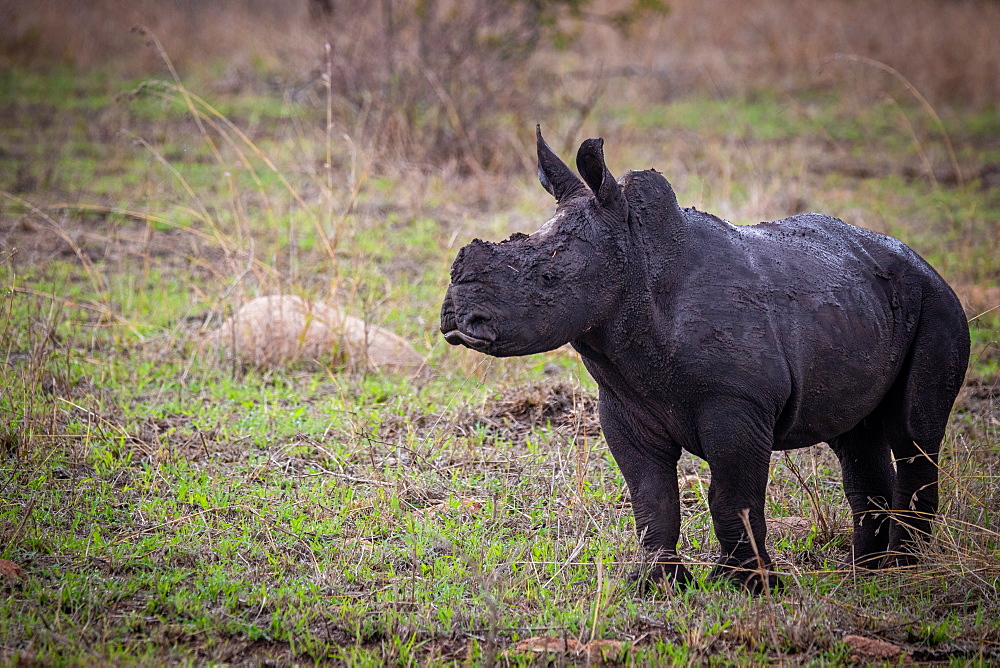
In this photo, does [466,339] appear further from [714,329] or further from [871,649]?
[871,649]

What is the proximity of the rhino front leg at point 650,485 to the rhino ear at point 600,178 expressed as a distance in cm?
77

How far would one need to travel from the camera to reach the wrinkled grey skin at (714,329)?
3158 millimetres

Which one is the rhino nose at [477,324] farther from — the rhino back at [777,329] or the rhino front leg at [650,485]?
the rhino front leg at [650,485]

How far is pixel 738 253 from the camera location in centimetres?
347

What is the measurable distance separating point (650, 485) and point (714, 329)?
2.32 feet

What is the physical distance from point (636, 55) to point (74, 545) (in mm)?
13853

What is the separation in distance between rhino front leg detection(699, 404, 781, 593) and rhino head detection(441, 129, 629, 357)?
1.80 ft

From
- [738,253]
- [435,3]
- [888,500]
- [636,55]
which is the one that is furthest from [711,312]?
[636,55]

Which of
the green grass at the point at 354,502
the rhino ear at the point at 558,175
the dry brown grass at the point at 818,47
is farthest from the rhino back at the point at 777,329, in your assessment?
the dry brown grass at the point at 818,47

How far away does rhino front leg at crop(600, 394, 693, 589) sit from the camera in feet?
11.9

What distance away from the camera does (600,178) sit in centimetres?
327

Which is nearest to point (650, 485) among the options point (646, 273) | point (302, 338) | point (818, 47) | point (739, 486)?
point (739, 486)

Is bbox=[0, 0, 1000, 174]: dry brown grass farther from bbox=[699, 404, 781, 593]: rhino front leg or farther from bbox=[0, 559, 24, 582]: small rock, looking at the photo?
bbox=[699, 404, 781, 593]: rhino front leg

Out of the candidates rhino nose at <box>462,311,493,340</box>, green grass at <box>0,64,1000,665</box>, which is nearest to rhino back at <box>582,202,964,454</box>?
rhino nose at <box>462,311,493,340</box>
